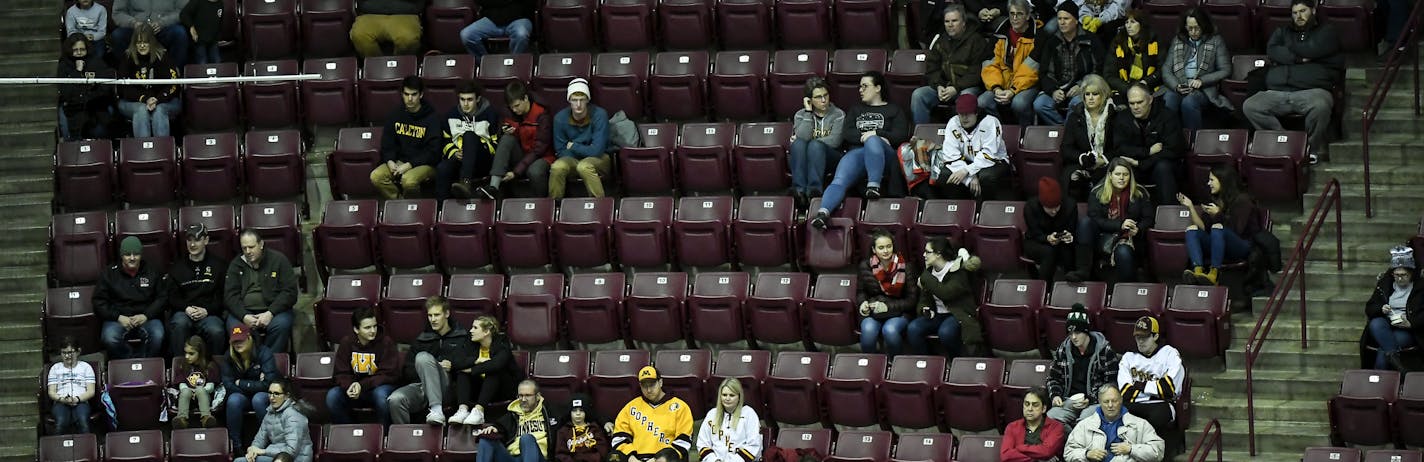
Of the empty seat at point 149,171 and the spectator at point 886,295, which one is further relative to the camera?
the empty seat at point 149,171

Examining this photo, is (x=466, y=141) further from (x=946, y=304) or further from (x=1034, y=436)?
(x=1034, y=436)

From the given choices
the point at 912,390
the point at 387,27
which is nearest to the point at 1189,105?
the point at 912,390

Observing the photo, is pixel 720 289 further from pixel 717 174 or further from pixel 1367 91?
pixel 1367 91

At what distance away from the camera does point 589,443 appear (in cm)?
1482

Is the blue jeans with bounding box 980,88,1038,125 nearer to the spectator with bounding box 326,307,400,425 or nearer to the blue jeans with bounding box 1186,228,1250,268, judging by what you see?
the blue jeans with bounding box 1186,228,1250,268

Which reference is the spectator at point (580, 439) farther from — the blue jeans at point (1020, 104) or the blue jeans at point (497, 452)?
the blue jeans at point (1020, 104)

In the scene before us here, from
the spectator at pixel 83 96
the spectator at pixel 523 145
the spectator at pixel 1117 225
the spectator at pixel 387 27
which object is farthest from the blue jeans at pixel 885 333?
the spectator at pixel 83 96

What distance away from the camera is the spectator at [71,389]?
15.7 metres

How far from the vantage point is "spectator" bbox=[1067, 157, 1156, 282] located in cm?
1514

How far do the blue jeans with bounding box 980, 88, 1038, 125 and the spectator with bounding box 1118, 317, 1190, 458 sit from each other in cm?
256

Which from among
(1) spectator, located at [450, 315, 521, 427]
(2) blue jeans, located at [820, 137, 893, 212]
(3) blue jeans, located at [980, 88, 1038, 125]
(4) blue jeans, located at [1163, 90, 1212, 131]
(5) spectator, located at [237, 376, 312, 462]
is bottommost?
(5) spectator, located at [237, 376, 312, 462]

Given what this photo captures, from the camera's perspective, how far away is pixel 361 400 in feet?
51.1

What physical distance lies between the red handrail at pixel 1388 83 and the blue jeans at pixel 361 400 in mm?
6701

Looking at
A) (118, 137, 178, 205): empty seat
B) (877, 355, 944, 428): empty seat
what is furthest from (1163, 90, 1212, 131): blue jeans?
(118, 137, 178, 205): empty seat
